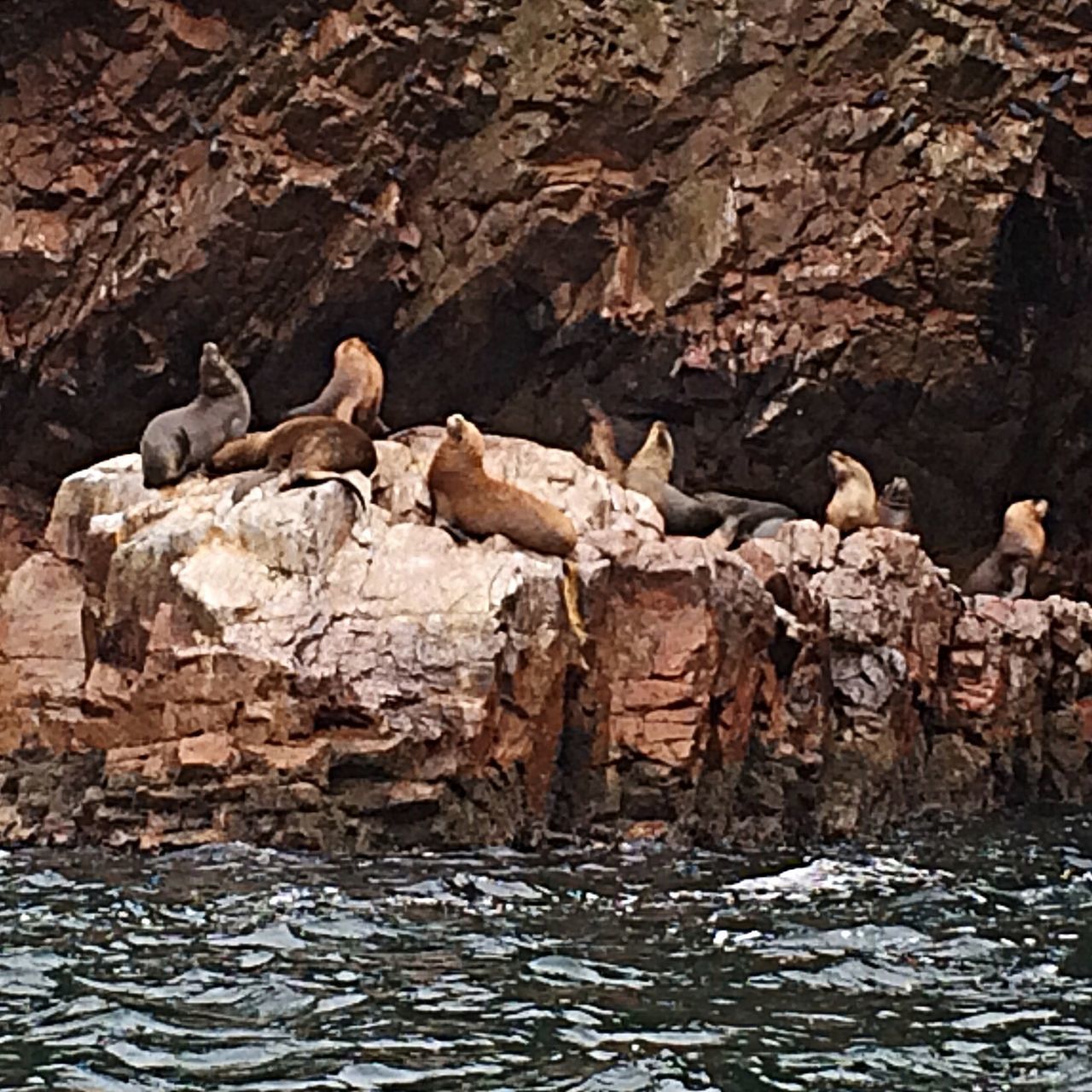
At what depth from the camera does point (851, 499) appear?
14688mm

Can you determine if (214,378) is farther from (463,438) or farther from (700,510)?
(700,510)

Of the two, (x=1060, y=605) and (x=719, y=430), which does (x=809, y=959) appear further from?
(x=719, y=430)

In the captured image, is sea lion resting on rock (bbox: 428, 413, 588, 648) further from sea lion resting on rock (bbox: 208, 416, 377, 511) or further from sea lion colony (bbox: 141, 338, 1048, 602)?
sea lion resting on rock (bbox: 208, 416, 377, 511)

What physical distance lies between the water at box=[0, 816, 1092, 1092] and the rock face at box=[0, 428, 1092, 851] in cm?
54

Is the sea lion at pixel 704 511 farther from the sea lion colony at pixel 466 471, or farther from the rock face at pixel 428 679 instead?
the rock face at pixel 428 679

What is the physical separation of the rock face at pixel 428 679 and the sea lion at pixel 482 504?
0.17 meters

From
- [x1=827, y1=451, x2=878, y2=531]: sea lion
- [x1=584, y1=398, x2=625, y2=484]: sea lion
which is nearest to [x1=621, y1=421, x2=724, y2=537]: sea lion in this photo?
[x1=584, y1=398, x2=625, y2=484]: sea lion

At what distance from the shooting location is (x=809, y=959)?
5.94 metres

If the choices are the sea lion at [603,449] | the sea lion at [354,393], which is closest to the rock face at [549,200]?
the sea lion at [603,449]

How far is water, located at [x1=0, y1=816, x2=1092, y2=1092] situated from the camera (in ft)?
14.9

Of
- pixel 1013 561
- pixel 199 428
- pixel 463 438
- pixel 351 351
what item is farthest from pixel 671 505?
pixel 463 438

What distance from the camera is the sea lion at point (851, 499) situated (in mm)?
14602

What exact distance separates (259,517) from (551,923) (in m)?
3.71

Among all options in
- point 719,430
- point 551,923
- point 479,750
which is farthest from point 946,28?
point 551,923
